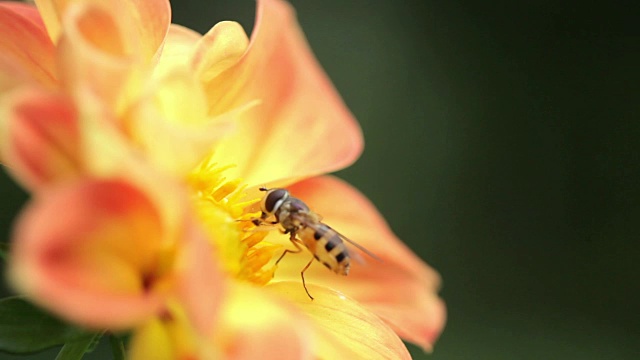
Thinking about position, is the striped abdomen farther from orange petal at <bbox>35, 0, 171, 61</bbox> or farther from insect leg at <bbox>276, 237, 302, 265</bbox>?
orange petal at <bbox>35, 0, 171, 61</bbox>

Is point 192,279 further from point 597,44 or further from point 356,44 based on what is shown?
point 597,44

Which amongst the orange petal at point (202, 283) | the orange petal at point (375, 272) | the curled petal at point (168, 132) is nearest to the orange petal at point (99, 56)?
the curled petal at point (168, 132)

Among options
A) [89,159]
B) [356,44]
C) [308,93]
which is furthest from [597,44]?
[89,159]

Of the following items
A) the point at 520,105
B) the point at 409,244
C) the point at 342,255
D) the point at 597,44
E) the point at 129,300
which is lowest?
the point at 409,244

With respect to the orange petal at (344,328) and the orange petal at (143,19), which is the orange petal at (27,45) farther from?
the orange petal at (344,328)

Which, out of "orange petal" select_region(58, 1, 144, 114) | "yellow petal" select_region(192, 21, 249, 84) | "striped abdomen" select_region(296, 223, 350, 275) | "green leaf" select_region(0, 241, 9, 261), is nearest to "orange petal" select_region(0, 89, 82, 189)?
"orange petal" select_region(58, 1, 144, 114)

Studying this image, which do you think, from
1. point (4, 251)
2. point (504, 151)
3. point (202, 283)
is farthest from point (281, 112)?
point (504, 151)
